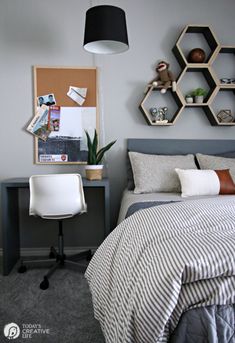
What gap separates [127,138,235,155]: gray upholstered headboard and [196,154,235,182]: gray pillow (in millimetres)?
177

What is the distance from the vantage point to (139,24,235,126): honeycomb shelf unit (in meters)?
2.47

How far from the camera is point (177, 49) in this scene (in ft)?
8.10

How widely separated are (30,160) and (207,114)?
6.07 feet

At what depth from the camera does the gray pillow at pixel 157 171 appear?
2.23 m

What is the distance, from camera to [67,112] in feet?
8.39

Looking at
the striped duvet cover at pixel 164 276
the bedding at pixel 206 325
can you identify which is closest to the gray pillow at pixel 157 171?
the striped duvet cover at pixel 164 276

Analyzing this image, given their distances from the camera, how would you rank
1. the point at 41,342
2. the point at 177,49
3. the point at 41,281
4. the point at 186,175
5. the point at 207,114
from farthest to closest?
the point at 207,114
the point at 177,49
the point at 186,175
the point at 41,281
the point at 41,342

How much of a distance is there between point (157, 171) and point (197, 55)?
1.21m

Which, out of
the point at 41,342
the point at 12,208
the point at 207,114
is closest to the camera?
the point at 41,342

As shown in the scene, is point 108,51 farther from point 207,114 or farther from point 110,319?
point 110,319

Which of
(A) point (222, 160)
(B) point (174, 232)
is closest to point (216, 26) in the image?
(A) point (222, 160)

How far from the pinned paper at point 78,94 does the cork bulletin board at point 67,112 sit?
20 millimetres

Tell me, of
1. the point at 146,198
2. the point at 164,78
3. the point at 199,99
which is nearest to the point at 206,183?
the point at 146,198

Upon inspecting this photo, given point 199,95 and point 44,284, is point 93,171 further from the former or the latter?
point 199,95
